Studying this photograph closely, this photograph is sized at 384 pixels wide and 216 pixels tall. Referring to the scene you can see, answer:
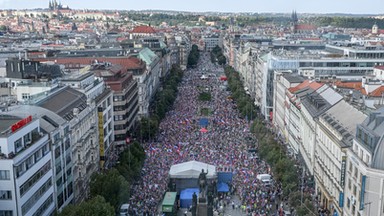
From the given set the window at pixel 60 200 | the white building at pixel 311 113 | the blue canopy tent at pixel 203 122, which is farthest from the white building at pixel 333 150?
the blue canopy tent at pixel 203 122

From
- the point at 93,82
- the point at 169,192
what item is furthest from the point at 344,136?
the point at 93,82

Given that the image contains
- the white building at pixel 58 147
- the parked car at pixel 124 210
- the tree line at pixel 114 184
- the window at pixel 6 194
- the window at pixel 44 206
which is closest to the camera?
the window at pixel 6 194

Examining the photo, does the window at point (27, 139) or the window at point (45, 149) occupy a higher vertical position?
the window at point (27, 139)

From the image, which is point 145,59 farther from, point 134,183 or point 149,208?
point 149,208

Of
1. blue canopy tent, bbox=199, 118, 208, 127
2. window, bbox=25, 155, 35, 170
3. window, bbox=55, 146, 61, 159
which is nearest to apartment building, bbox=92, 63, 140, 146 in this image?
blue canopy tent, bbox=199, 118, 208, 127

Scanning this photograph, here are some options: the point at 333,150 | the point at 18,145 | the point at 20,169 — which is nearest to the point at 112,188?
the point at 20,169

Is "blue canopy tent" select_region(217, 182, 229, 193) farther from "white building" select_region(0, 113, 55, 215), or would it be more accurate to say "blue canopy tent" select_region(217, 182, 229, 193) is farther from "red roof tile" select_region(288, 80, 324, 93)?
"red roof tile" select_region(288, 80, 324, 93)

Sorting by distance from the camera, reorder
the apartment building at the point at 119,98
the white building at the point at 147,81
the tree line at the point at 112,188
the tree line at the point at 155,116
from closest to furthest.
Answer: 1. the tree line at the point at 112,188
2. the apartment building at the point at 119,98
3. the tree line at the point at 155,116
4. the white building at the point at 147,81

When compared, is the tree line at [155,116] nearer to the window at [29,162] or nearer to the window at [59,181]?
the window at [59,181]
